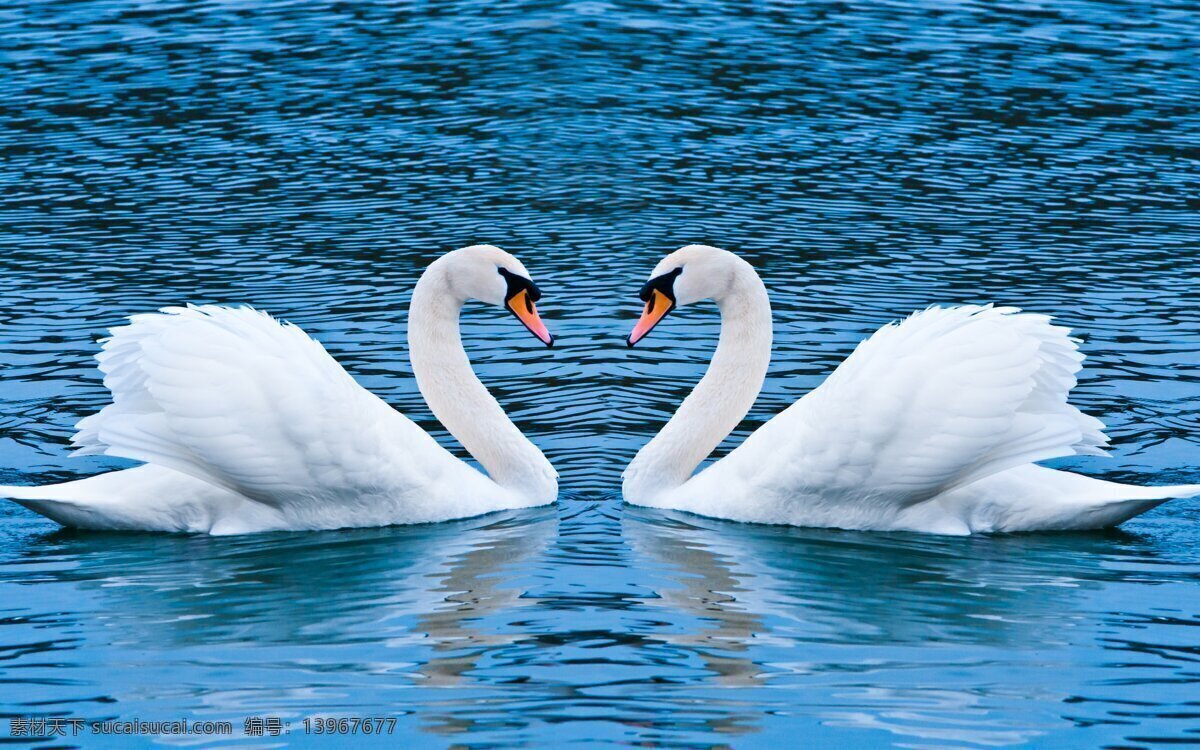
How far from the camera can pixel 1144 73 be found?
23.9 m

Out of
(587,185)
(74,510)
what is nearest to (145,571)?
A: (74,510)

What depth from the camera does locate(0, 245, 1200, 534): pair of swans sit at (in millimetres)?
9812

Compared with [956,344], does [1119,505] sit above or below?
below

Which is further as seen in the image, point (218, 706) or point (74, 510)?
point (74, 510)

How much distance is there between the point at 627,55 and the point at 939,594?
16779 mm

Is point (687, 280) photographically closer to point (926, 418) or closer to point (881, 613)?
point (926, 418)

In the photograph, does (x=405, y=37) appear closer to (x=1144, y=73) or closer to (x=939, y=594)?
(x=1144, y=73)

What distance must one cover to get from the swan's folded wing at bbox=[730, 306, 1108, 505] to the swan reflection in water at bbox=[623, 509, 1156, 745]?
1.27ft

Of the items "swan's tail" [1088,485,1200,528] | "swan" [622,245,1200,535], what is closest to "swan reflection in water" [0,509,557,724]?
"swan" [622,245,1200,535]

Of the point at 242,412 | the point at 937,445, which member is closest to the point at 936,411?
the point at 937,445

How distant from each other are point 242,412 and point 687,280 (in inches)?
104

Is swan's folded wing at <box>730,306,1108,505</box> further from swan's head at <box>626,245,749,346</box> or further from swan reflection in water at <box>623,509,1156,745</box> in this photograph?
swan's head at <box>626,245,749,346</box>

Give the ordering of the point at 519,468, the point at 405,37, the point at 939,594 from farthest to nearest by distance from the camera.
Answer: the point at 405,37, the point at 519,468, the point at 939,594

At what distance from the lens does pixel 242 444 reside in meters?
9.84
